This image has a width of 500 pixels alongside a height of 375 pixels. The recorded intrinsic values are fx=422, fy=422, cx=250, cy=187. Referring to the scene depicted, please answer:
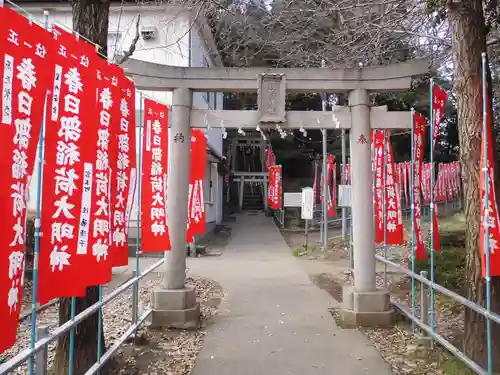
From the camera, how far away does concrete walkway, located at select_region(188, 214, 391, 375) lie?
5328 mm

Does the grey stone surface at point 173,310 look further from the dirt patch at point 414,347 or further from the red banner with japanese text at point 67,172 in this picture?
the red banner with japanese text at point 67,172

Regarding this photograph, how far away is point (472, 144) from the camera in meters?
4.62

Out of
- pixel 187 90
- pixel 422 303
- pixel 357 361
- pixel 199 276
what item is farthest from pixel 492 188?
pixel 199 276

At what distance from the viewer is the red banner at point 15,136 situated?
7.60 feet

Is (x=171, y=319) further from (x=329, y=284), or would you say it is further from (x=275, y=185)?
(x=275, y=185)

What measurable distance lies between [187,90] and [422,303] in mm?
4964

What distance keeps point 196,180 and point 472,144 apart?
545 cm

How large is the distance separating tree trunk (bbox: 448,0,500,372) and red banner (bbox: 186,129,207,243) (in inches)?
186

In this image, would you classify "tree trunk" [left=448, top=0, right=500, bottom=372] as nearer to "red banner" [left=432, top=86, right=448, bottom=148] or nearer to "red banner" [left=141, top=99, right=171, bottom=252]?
"red banner" [left=432, top=86, right=448, bottom=148]

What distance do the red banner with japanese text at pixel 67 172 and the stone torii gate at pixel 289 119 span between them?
350 centimetres

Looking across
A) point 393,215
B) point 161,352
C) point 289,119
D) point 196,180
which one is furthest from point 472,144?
point 196,180

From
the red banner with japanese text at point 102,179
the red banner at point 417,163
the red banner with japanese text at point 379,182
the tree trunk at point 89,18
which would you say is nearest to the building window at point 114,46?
the tree trunk at point 89,18

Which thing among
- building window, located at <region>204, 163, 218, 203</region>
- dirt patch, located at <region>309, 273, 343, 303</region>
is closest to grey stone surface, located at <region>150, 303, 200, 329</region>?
dirt patch, located at <region>309, 273, 343, 303</region>

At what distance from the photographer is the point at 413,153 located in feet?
21.4
